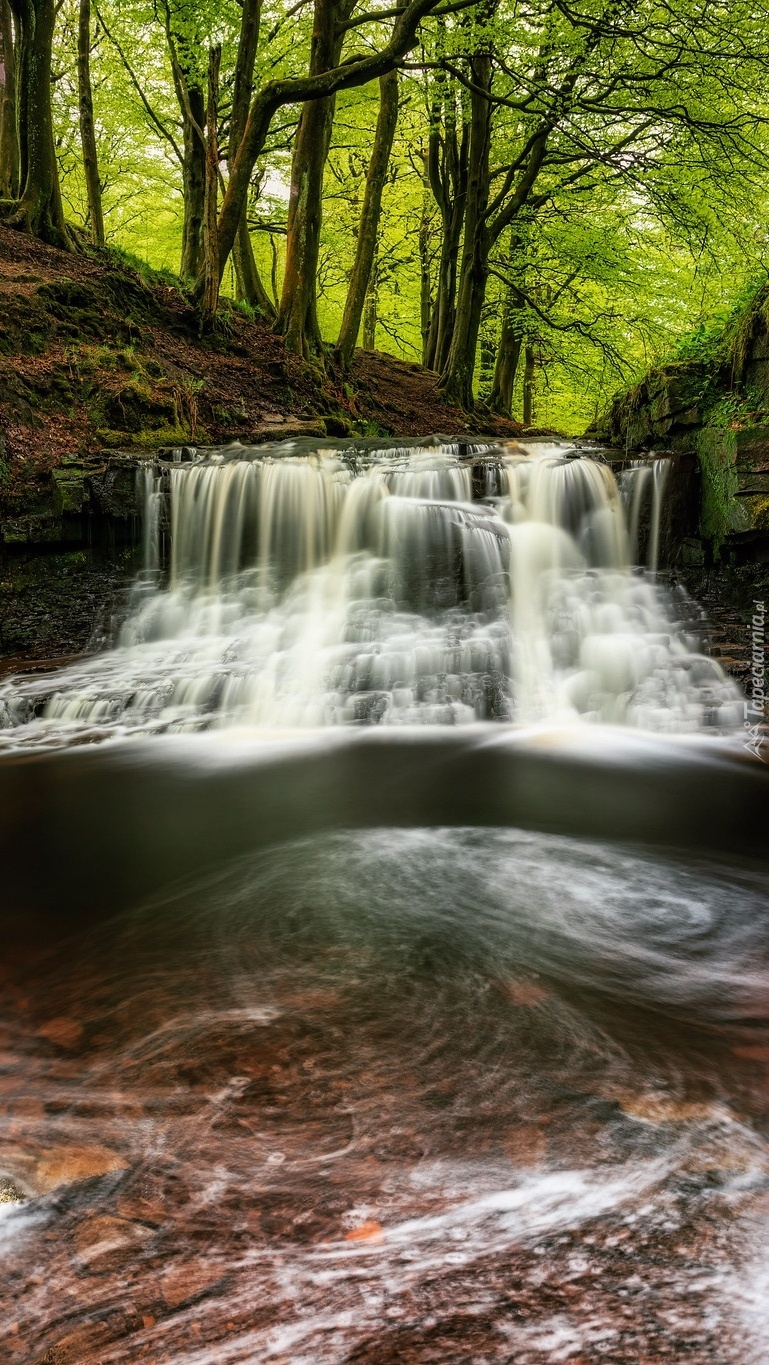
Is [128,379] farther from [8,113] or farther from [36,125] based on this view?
[8,113]

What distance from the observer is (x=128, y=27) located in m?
18.0

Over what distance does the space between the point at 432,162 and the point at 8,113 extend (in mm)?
10525

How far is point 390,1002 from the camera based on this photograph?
2.62 m

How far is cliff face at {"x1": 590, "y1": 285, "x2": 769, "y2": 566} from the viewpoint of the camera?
26.5 feet

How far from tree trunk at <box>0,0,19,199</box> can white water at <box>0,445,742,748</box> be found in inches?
293

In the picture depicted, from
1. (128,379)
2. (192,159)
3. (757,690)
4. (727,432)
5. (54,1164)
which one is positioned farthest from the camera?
(192,159)

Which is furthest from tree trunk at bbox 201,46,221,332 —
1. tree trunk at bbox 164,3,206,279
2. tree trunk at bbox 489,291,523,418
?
tree trunk at bbox 489,291,523,418

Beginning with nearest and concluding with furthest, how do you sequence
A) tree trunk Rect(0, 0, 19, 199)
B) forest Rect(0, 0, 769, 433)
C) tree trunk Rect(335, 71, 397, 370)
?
forest Rect(0, 0, 769, 433) → tree trunk Rect(0, 0, 19, 199) → tree trunk Rect(335, 71, 397, 370)

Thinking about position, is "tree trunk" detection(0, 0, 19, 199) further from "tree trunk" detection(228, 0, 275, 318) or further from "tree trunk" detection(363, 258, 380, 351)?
"tree trunk" detection(363, 258, 380, 351)

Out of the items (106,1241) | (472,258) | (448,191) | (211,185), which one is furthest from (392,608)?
(448,191)

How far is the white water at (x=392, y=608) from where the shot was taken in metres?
7.00

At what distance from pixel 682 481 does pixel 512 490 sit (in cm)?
195

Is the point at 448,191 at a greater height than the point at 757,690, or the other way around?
the point at 448,191

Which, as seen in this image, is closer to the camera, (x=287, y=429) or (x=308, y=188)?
(x=287, y=429)
